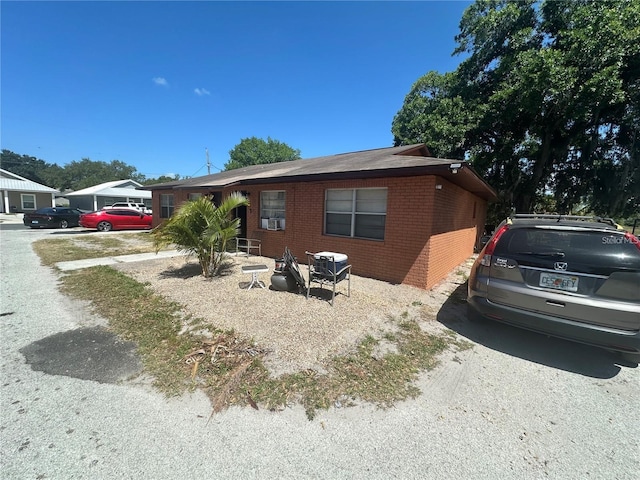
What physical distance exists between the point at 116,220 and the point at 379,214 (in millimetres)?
19224

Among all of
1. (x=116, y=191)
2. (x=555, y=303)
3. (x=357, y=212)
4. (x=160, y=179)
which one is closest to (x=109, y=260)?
(x=357, y=212)

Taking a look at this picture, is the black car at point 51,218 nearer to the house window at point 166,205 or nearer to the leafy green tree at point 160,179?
the house window at point 166,205

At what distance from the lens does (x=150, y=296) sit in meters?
5.30

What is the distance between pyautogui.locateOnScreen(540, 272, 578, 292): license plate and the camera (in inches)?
124

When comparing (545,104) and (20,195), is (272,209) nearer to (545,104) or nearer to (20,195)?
(545,104)

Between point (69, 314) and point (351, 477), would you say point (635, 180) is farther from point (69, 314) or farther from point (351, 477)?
point (69, 314)

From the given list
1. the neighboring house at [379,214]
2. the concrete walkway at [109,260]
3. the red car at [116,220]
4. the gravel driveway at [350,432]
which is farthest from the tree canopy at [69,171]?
the gravel driveway at [350,432]

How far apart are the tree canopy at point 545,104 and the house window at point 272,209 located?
9.56m

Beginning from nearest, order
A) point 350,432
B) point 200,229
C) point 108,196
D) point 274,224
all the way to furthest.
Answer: point 350,432
point 200,229
point 274,224
point 108,196

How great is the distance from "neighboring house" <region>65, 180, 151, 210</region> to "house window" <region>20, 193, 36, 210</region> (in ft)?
10.8

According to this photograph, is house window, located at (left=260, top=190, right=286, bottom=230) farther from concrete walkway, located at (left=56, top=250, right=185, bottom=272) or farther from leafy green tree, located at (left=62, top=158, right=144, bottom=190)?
leafy green tree, located at (left=62, top=158, right=144, bottom=190)

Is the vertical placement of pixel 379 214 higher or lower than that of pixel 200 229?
higher

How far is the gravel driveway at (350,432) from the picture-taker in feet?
6.18

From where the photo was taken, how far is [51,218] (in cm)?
1839
